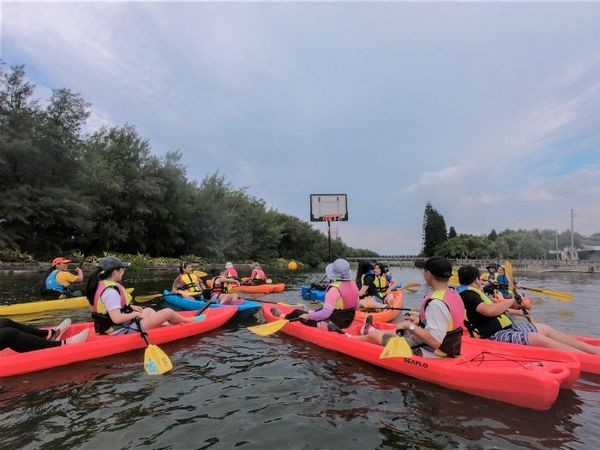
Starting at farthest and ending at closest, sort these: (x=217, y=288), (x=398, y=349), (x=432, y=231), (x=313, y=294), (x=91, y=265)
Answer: (x=432, y=231)
(x=91, y=265)
(x=313, y=294)
(x=217, y=288)
(x=398, y=349)

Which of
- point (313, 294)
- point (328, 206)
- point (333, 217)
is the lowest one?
point (313, 294)

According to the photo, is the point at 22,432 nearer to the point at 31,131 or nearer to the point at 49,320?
the point at 49,320

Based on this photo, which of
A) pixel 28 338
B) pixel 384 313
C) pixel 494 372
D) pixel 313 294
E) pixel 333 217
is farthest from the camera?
pixel 333 217

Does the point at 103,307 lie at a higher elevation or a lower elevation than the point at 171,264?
lower

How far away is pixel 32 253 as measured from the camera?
2353 centimetres

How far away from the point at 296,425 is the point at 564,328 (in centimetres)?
773

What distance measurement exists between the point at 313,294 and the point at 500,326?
897cm

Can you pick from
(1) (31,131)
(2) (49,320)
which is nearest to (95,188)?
(1) (31,131)

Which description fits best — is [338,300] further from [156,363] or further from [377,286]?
[377,286]

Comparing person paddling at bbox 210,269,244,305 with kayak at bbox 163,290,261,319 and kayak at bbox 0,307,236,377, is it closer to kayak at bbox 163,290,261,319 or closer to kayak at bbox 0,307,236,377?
kayak at bbox 163,290,261,319

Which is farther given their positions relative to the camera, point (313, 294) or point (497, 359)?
point (313, 294)

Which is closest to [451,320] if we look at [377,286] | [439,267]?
[439,267]

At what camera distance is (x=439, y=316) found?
473cm

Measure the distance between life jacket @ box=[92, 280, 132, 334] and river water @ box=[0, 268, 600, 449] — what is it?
0.54 m
